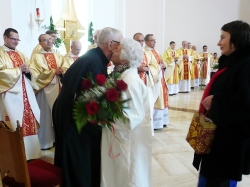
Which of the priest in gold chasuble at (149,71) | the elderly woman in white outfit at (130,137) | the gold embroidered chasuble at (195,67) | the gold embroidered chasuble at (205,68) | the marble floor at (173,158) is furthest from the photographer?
the gold embroidered chasuble at (205,68)

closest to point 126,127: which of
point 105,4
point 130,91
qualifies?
point 130,91

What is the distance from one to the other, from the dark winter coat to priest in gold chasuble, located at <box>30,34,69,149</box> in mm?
2862

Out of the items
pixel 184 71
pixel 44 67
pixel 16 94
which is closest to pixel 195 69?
pixel 184 71

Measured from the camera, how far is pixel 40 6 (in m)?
7.16

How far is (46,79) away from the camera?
4203 millimetres

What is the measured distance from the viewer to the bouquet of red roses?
171 cm

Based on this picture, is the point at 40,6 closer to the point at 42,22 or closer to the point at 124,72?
the point at 42,22

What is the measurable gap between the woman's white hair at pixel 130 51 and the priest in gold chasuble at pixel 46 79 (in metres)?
2.38

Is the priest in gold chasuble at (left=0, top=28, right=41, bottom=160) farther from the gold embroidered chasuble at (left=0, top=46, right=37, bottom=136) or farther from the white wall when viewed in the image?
the white wall

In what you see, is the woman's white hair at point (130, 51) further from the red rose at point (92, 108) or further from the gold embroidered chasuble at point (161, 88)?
the gold embroidered chasuble at point (161, 88)

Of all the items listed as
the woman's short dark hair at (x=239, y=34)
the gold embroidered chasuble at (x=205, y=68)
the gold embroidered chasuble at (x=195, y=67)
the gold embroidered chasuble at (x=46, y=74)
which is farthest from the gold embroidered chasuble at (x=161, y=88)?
the gold embroidered chasuble at (x=205, y=68)

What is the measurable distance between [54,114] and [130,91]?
0.67 m

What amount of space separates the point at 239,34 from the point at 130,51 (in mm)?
746

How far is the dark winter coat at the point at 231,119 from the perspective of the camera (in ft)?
5.64
